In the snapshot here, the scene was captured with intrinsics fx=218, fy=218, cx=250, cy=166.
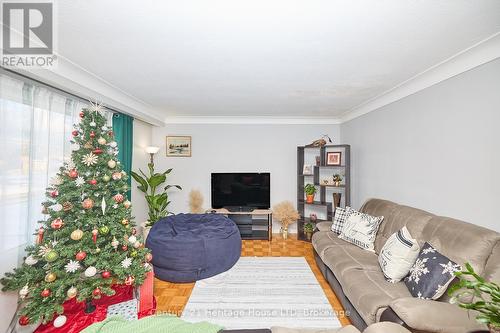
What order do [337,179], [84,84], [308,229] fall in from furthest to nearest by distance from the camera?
[308,229]
[337,179]
[84,84]

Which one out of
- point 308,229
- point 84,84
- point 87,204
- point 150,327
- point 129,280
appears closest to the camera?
point 150,327

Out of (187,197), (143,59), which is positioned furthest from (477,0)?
(187,197)

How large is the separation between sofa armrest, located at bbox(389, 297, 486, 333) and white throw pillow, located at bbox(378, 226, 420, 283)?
1.79 ft

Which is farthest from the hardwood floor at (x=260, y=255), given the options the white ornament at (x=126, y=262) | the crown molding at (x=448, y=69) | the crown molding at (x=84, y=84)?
the crown molding at (x=448, y=69)

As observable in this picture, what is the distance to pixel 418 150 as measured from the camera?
2582 millimetres

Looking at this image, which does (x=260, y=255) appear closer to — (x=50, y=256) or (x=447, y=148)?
(x=50, y=256)

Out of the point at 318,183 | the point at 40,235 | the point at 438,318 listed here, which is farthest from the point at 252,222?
the point at 438,318

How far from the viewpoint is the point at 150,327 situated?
121 centimetres

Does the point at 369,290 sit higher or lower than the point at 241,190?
lower

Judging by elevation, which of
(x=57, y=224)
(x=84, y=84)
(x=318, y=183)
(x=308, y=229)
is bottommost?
(x=308, y=229)

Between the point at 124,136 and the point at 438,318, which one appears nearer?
the point at 438,318

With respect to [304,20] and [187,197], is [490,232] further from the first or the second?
[187,197]

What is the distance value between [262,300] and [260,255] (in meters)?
1.22

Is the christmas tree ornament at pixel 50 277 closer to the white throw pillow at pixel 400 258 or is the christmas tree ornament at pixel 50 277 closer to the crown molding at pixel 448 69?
the white throw pillow at pixel 400 258
